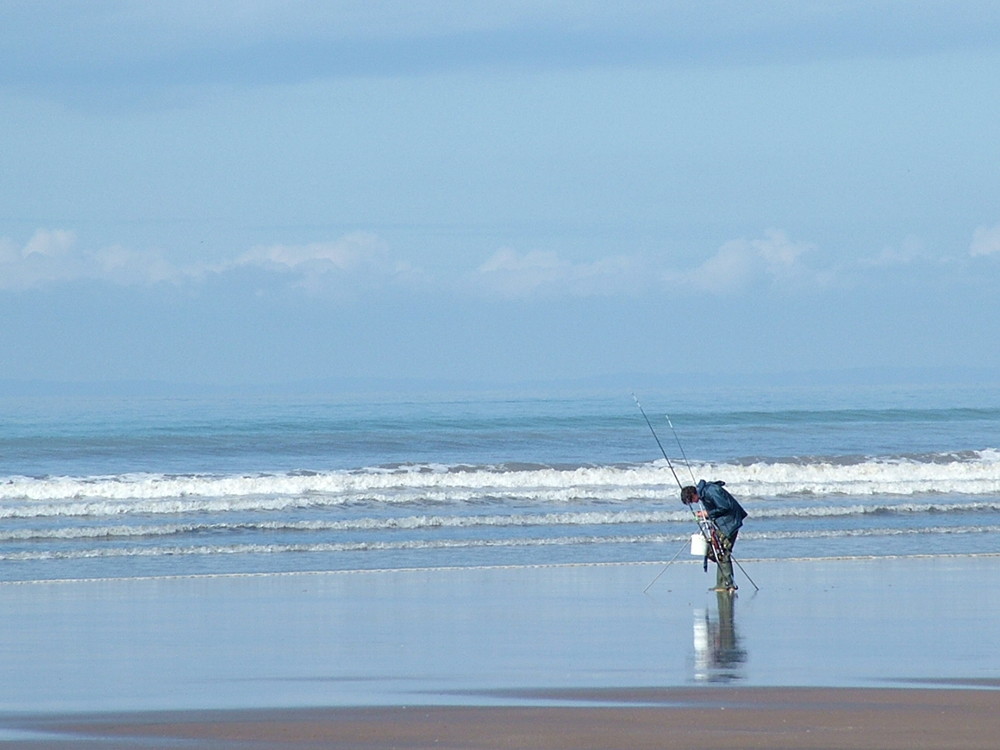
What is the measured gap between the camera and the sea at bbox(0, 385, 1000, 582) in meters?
17.1

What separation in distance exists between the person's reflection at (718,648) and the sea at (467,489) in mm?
4270

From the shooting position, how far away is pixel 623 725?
7.50 meters

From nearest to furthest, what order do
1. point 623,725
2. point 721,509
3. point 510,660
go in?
point 623,725 < point 510,660 < point 721,509

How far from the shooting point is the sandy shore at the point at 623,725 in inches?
280

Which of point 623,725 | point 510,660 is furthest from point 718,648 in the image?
point 623,725

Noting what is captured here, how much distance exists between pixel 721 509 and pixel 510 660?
4.33m

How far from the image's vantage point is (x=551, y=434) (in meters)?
38.3

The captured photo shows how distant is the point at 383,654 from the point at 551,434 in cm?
2835

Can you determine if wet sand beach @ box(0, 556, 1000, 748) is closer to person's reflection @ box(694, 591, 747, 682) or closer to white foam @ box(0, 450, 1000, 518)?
person's reflection @ box(694, 591, 747, 682)

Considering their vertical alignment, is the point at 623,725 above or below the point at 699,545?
below

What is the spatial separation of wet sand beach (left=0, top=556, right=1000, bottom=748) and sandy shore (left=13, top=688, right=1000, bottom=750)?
2cm

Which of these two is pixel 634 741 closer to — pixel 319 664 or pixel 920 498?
pixel 319 664

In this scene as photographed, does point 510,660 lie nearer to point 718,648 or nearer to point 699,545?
point 718,648

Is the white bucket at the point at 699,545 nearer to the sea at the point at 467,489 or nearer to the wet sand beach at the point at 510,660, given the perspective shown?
the wet sand beach at the point at 510,660
